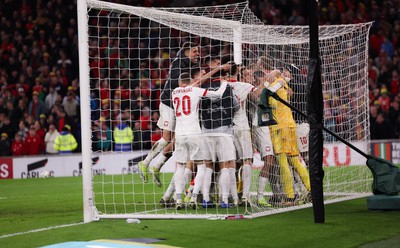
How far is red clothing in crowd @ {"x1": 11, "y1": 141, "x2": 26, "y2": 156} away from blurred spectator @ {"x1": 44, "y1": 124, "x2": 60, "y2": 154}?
68cm

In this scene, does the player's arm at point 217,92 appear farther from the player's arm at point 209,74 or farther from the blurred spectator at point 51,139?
the blurred spectator at point 51,139

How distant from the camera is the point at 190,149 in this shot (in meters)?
12.6

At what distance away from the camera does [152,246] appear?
7.93 meters

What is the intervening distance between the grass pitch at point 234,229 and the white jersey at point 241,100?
1635 mm

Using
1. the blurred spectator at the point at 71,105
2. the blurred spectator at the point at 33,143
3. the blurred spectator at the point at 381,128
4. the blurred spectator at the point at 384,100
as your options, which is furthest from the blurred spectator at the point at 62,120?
the blurred spectator at the point at 384,100

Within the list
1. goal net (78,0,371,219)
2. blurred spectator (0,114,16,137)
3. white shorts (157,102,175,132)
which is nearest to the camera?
goal net (78,0,371,219)

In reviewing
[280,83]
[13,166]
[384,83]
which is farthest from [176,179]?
[384,83]

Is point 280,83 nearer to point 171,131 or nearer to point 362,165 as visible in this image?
point 171,131

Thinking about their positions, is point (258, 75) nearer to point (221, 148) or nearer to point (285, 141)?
point (285, 141)

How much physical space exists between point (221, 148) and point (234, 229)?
102 inches

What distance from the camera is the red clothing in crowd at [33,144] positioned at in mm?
24953

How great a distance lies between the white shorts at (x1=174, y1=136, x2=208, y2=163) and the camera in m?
12.5

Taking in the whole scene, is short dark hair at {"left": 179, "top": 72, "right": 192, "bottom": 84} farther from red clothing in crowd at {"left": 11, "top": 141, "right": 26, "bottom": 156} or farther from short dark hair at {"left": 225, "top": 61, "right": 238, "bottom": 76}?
red clothing in crowd at {"left": 11, "top": 141, "right": 26, "bottom": 156}

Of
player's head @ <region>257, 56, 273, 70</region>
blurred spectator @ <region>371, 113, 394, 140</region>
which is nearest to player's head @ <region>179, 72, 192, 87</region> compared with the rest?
player's head @ <region>257, 56, 273, 70</region>
